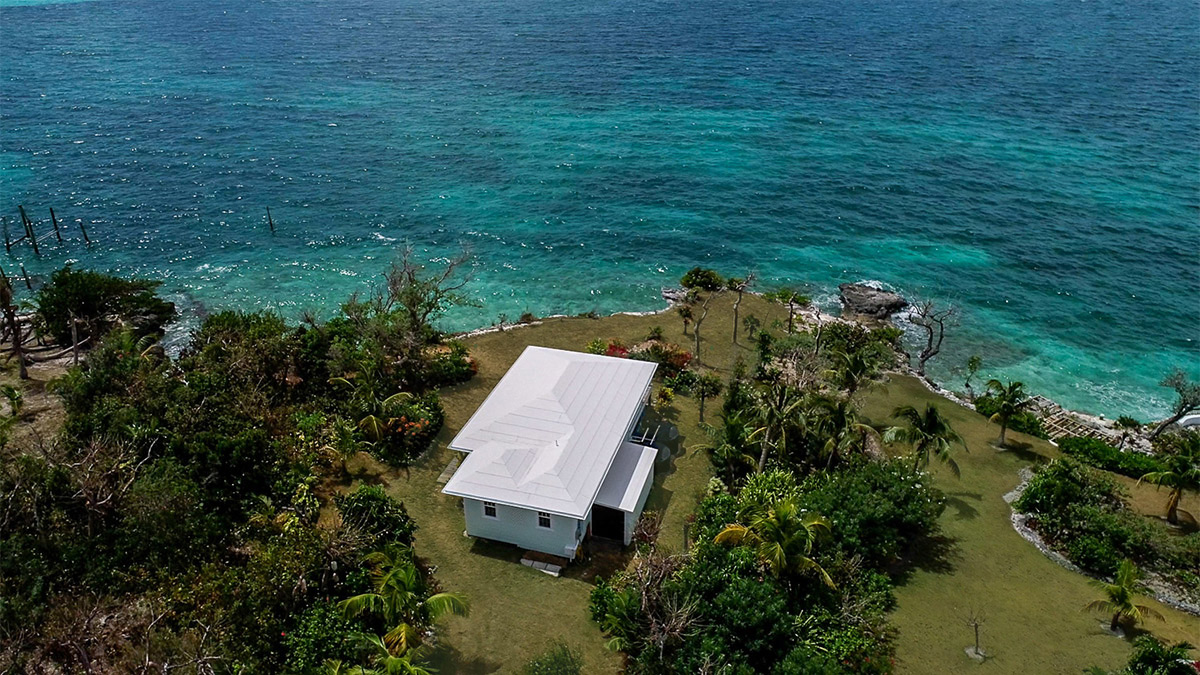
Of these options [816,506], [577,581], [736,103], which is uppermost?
[736,103]

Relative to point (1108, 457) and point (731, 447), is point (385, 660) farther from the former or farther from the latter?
point (1108, 457)

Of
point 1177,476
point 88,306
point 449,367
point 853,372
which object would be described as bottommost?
point 1177,476

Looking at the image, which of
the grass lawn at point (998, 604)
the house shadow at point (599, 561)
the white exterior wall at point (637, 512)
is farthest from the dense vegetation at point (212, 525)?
the grass lawn at point (998, 604)

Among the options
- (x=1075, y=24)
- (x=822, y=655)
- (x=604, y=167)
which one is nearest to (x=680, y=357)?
(x=822, y=655)

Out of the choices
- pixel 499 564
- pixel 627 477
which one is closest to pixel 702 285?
pixel 627 477

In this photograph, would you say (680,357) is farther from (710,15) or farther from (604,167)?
(710,15)
